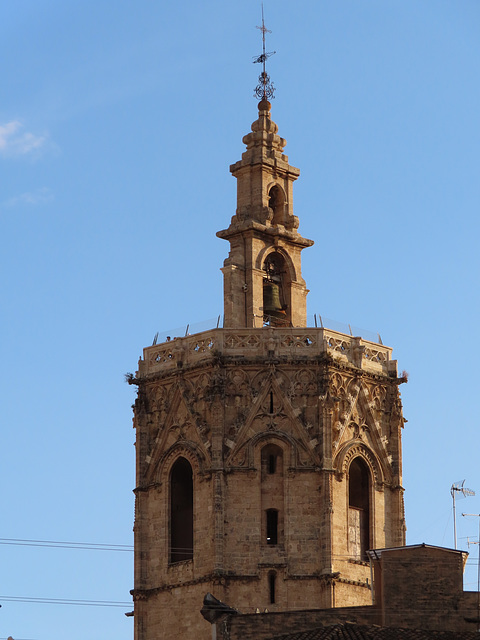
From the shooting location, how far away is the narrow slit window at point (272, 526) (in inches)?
3671

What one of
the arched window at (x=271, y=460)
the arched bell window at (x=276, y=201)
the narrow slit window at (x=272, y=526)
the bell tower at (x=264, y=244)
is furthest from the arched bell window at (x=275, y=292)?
the narrow slit window at (x=272, y=526)

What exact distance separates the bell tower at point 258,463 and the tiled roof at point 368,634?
1332 cm

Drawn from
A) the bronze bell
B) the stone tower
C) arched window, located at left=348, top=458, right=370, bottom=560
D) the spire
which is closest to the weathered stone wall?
the stone tower

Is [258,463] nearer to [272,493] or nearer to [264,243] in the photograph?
[272,493]

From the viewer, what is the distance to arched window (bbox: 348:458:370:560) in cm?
9475

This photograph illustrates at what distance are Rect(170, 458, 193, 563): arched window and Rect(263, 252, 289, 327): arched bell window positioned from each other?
7.24 meters

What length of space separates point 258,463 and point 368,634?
18.0 meters

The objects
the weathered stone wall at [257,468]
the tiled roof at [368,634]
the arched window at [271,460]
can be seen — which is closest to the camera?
the tiled roof at [368,634]

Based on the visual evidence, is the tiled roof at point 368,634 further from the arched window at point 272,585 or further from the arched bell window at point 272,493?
the arched bell window at point 272,493

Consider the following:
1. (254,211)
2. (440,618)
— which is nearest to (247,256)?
(254,211)

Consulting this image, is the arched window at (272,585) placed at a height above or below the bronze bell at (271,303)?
below

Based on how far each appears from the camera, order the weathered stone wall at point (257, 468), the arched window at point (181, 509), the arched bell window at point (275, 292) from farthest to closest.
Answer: the arched bell window at point (275, 292), the arched window at point (181, 509), the weathered stone wall at point (257, 468)

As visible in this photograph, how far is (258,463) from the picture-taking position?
93688 millimetres

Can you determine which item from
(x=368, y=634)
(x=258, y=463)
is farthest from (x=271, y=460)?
(x=368, y=634)
